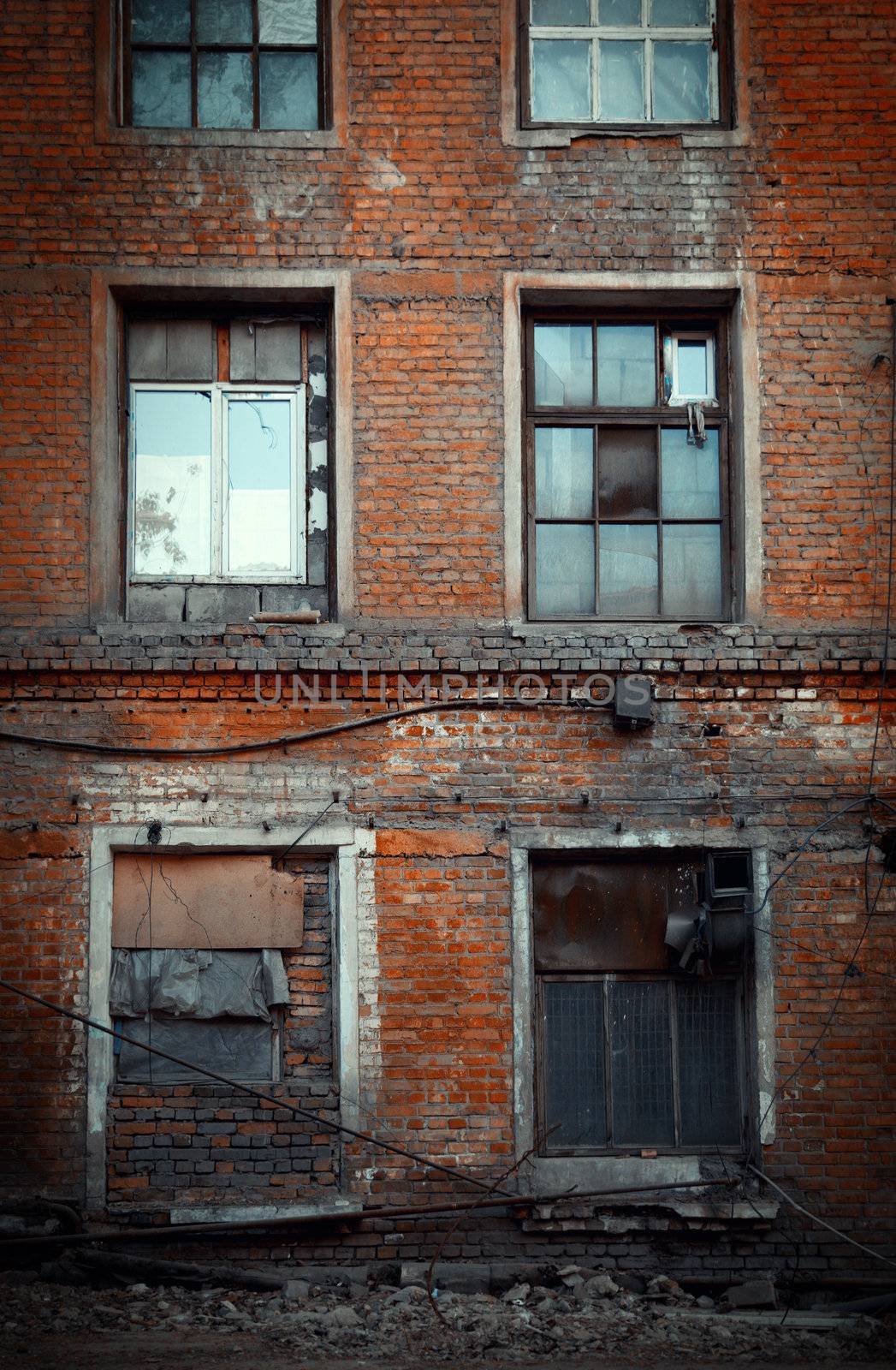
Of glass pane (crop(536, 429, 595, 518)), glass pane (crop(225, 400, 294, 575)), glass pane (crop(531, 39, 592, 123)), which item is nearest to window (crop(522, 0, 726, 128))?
glass pane (crop(531, 39, 592, 123))

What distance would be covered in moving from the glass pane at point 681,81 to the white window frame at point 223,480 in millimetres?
2830

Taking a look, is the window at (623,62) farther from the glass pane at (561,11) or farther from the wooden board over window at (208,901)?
the wooden board over window at (208,901)

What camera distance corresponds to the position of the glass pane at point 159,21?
28.4 ft

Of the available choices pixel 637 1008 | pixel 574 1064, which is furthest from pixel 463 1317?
pixel 637 1008

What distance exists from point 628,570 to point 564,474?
2.31ft

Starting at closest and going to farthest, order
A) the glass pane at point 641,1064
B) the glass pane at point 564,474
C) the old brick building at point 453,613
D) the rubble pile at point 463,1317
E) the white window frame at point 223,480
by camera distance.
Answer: the rubble pile at point 463,1317, the old brick building at point 453,613, the glass pane at point 641,1064, the white window frame at point 223,480, the glass pane at point 564,474

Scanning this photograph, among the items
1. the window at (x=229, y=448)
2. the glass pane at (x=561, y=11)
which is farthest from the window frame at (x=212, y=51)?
the glass pane at (x=561, y=11)

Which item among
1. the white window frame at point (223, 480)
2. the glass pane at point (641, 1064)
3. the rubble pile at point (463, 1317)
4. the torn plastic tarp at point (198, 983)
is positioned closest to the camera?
the rubble pile at point (463, 1317)

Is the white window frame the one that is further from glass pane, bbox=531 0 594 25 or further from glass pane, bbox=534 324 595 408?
glass pane, bbox=531 0 594 25

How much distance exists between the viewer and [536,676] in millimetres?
8195

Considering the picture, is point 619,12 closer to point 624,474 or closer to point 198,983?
point 624,474

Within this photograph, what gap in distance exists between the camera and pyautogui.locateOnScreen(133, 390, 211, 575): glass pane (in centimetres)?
848

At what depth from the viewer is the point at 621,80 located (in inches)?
342

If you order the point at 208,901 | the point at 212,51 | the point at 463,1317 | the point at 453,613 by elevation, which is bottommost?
the point at 463,1317
